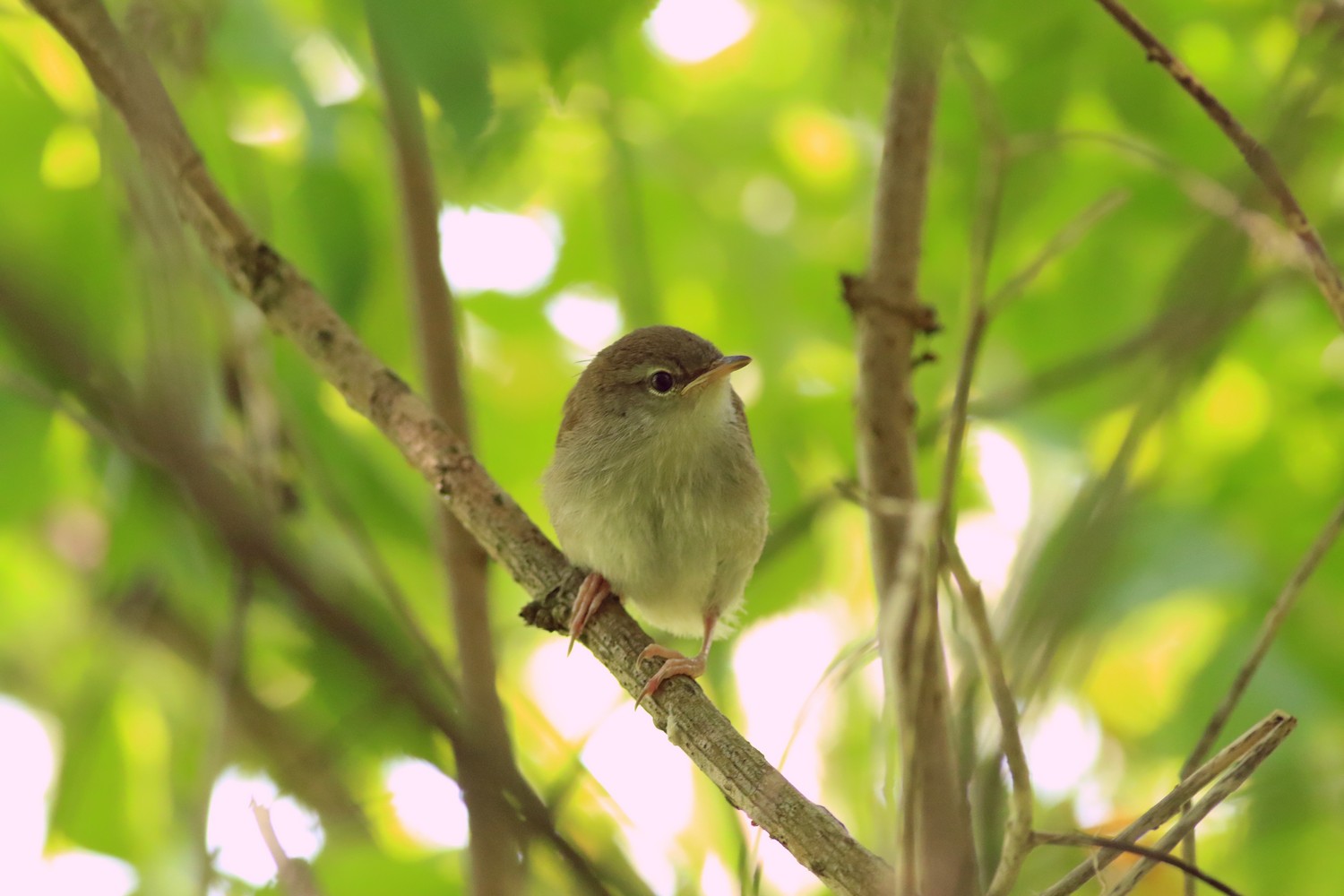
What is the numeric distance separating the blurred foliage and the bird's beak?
0.15 m

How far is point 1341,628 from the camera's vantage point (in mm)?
3633

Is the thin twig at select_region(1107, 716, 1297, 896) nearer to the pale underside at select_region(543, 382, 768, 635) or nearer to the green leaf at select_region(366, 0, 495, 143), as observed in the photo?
the green leaf at select_region(366, 0, 495, 143)

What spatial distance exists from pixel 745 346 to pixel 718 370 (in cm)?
30

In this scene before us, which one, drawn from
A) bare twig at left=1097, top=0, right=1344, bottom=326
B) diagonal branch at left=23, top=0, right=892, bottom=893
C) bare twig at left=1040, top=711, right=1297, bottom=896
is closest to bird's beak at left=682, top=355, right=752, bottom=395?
diagonal branch at left=23, top=0, right=892, bottom=893

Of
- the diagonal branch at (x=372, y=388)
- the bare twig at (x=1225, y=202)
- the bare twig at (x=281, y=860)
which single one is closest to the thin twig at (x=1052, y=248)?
the bare twig at (x=1225, y=202)

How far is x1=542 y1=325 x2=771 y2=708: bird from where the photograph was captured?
3934 mm

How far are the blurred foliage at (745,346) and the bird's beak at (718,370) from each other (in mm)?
154

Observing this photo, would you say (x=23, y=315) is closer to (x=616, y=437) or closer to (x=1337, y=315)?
(x=1337, y=315)

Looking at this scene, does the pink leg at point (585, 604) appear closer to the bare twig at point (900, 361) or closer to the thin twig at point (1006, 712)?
the bare twig at point (900, 361)

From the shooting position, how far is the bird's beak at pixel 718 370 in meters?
3.93

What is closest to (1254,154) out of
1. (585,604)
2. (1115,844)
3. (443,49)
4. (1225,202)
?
(1225,202)

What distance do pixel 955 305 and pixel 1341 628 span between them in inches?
64.7

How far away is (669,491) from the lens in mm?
4059

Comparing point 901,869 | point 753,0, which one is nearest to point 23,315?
point 901,869
